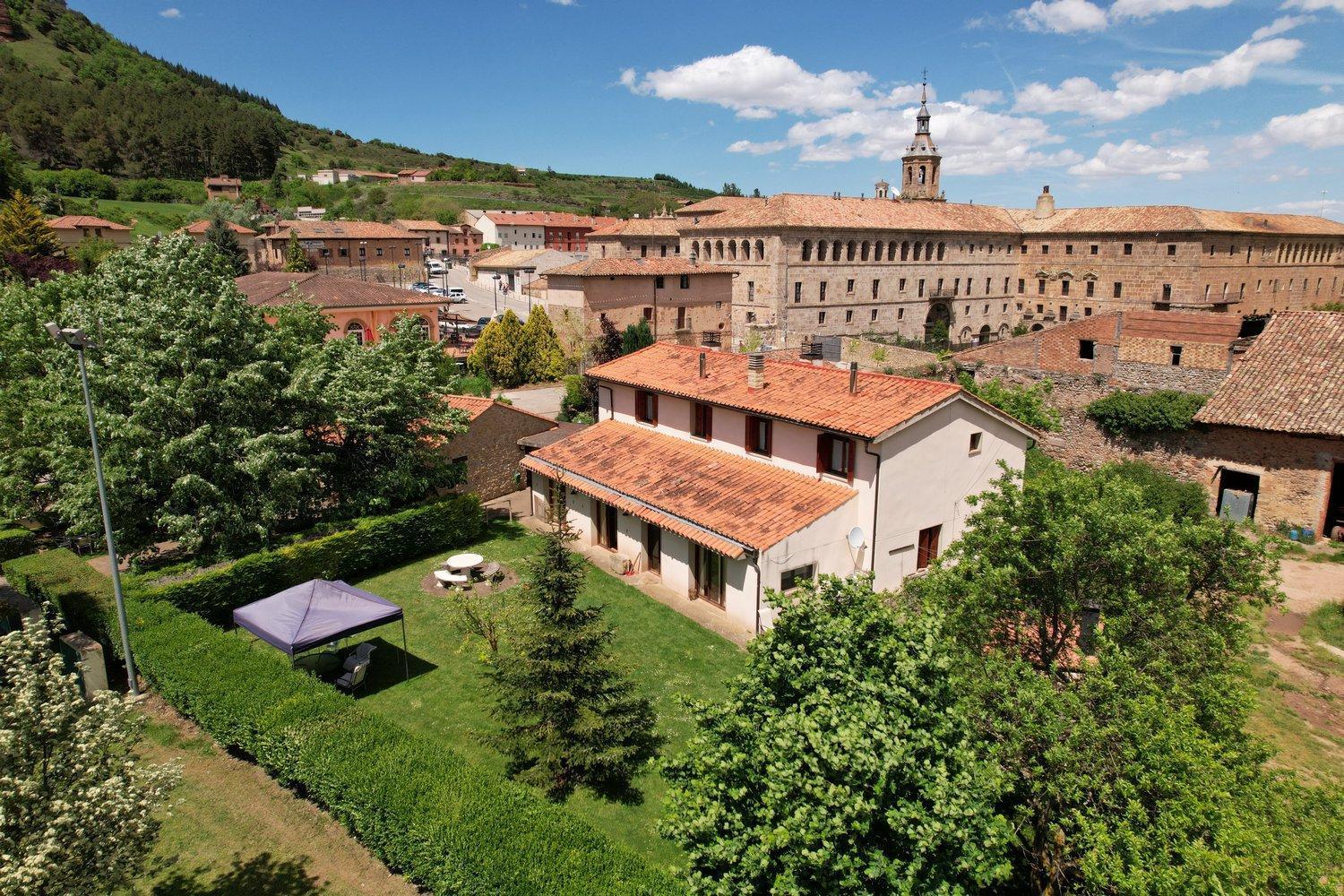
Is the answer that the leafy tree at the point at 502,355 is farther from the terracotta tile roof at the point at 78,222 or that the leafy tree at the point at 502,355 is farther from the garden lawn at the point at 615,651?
the terracotta tile roof at the point at 78,222

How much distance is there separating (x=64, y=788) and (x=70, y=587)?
11.5 metres

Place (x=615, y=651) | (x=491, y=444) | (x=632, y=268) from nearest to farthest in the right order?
1. (x=615, y=651)
2. (x=491, y=444)
3. (x=632, y=268)

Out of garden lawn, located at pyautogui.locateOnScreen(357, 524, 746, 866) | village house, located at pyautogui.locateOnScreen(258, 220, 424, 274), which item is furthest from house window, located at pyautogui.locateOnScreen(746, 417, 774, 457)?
village house, located at pyautogui.locateOnScreen(258, 220, 424, 274)

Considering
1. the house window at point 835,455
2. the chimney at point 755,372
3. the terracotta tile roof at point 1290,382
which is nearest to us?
the house window at point 835,455

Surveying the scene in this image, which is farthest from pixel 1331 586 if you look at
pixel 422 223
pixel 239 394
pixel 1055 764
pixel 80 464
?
pixel 422 223

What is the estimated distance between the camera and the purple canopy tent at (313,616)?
1359 centimetres

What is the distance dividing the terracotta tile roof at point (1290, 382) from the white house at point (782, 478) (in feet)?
32.4

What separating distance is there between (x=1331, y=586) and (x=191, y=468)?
29.3m

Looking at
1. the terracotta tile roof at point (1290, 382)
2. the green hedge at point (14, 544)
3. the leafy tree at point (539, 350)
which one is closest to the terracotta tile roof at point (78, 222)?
the leafy tree at point (539, 350)

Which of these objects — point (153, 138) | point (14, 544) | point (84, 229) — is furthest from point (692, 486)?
point (153, 138)

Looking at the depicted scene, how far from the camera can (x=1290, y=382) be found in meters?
24.7

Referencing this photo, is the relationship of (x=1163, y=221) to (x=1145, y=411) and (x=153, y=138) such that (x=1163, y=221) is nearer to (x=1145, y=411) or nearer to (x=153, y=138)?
(x=1145, y=411)

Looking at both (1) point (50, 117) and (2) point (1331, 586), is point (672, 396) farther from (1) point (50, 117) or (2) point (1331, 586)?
(1) point (50, 117)

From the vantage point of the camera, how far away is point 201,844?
35.1 feet
